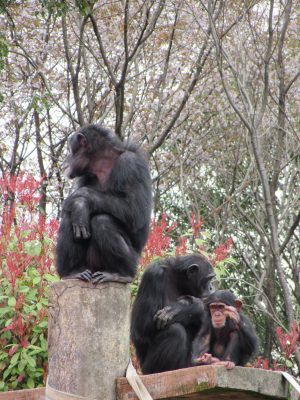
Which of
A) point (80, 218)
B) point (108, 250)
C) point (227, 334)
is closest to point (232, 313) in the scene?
point (227, 334)

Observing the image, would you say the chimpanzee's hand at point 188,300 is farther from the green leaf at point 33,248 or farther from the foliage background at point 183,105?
the foliage background at point 183,105

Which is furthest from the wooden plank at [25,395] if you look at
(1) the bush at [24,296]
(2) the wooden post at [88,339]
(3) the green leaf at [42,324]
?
(3) the green leaf at [42,324]

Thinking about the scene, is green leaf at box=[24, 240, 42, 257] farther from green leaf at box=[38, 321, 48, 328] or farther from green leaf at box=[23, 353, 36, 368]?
green leaf at box=[23, 353, 36, 368]

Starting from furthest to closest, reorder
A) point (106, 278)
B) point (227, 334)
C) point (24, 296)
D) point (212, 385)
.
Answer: point (24, 296) < point (227, 334) < point (106, 278) < point (212, 385)

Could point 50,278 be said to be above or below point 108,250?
above

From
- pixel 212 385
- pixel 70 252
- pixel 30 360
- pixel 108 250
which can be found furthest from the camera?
pixel 30 360

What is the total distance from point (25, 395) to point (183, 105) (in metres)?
7.76

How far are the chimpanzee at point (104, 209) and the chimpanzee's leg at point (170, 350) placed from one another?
2.63 feet

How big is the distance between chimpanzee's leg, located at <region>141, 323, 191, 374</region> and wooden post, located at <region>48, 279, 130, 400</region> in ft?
5.12

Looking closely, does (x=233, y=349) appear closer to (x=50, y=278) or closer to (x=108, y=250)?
(x=108, y=250)

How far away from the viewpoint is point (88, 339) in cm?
392

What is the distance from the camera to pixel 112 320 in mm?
3973

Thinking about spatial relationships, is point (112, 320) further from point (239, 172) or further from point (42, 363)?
point (239, 172)

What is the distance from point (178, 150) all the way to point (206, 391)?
11.1 metres
